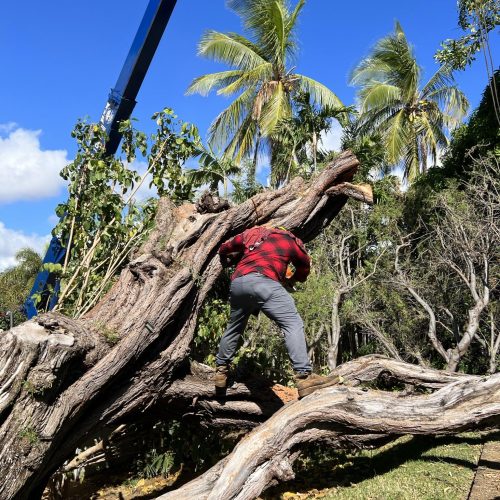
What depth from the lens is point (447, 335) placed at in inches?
505

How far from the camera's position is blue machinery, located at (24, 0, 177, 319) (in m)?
7.66

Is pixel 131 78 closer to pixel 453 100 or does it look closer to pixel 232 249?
pixel 232 249

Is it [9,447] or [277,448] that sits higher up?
[9,447]

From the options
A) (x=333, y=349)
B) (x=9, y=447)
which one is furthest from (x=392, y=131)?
(x=9, y=447)

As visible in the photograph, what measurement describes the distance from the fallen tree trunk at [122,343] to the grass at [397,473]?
182 cm

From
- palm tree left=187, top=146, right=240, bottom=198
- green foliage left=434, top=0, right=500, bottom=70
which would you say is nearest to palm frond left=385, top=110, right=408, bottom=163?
palm tree left=187, top=146, right=240, bottom=198

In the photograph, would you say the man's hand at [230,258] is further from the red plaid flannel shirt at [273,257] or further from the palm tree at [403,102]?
the palm tree at [403,102]

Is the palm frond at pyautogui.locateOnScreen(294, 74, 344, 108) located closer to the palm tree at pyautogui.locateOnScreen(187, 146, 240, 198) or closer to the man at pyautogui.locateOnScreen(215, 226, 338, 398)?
the palm tree at pyautogui.locateOnScreen(187, 146, 240, 198)

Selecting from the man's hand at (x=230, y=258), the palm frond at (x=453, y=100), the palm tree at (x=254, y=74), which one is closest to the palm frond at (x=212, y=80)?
the palm tree at (x=254, y=74)

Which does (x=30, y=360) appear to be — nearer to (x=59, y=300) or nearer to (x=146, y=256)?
(x=146, y=256)

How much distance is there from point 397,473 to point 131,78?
6459mm

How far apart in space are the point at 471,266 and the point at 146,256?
Result: 21.8 feet

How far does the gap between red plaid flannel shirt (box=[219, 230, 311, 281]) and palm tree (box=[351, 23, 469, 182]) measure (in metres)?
17.0

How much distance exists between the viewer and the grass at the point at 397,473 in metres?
4.48
